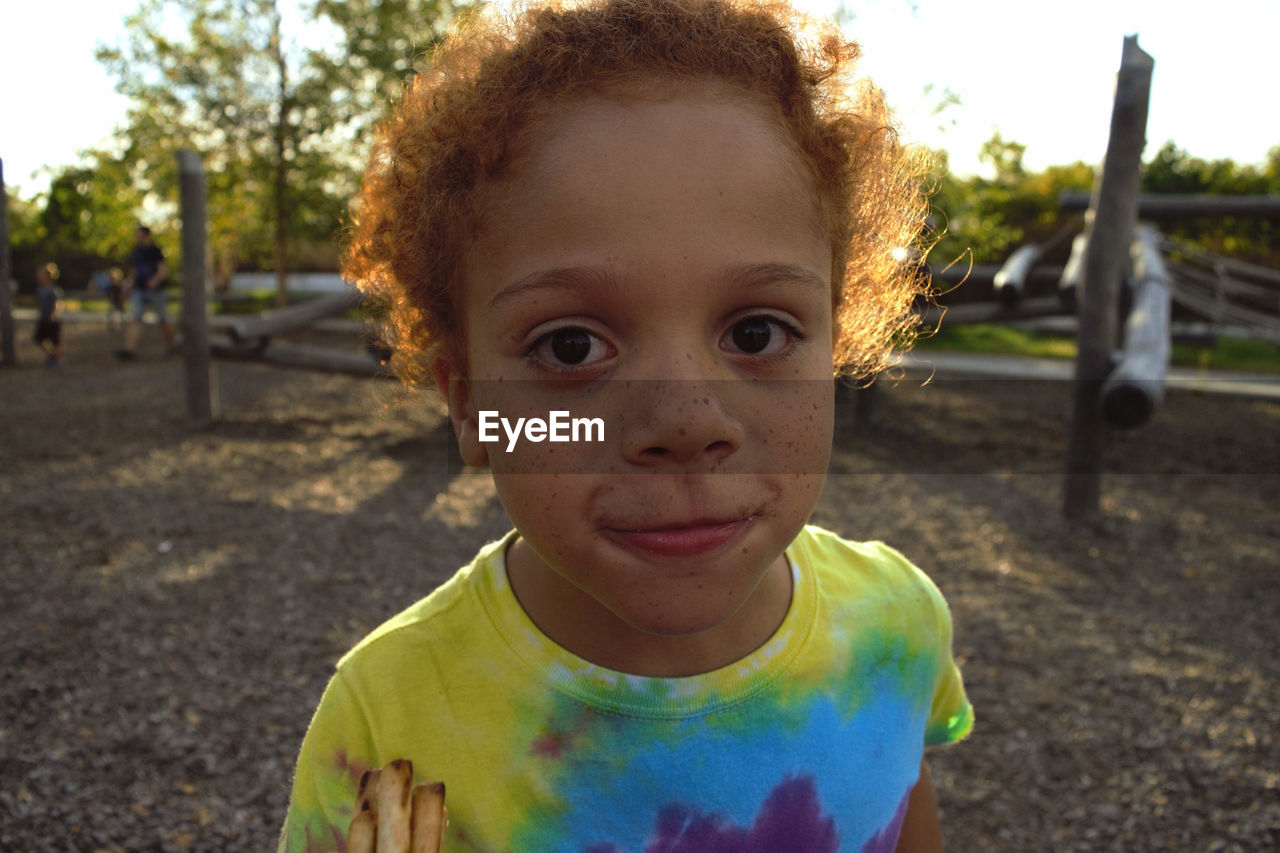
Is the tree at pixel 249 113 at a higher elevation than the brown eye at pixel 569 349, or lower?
higher

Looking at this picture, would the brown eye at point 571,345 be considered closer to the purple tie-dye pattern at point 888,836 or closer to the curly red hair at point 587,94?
the curly red hair at point 587,94

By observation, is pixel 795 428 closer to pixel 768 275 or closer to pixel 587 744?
pixel 768 275

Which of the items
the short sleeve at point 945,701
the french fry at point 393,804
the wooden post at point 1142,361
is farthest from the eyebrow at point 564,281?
the wooden post at point 1142,361

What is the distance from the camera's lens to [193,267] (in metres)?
7.07

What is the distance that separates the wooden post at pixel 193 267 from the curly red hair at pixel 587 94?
6348 mm

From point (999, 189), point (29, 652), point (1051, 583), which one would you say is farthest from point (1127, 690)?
point (999, 189)

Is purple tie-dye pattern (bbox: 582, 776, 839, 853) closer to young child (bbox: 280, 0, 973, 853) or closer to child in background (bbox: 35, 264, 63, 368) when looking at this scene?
young child (bbox: 280, 0, 973, 853)

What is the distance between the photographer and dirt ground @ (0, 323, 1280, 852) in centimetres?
260

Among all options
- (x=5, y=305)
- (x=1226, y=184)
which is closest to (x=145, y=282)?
(x=5, y=305)

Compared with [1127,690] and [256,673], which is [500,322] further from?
[1127,690]

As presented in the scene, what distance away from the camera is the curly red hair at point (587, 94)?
1097 millimetres

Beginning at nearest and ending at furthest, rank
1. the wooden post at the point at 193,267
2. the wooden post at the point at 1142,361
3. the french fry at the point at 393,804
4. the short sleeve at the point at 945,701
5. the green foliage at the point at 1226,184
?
the french fry at the point at 393,804
the short sleeve at the point at 945,701
the wooden post at the point at 1142,361
the wooden post at the point at 193,267
the green foliage at the point at 1226,184

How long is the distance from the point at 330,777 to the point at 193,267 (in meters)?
6.91

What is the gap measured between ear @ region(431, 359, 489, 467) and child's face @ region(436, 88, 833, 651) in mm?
97
